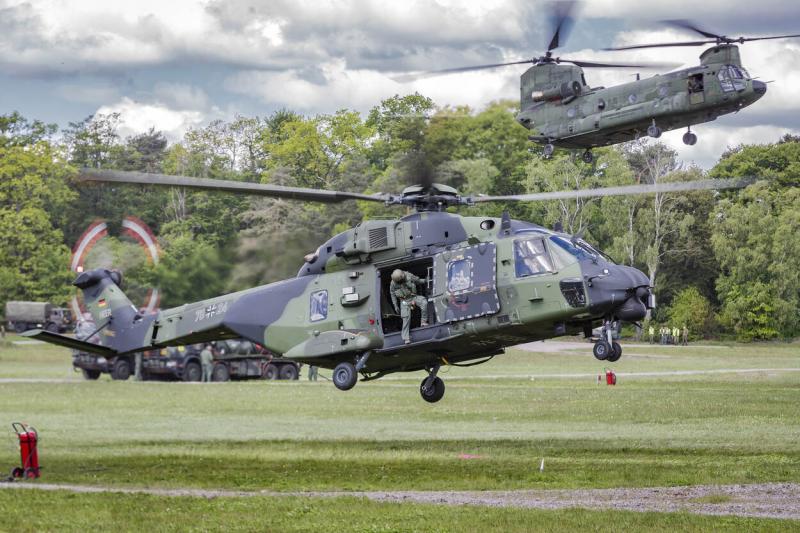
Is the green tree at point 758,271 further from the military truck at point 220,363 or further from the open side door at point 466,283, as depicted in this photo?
the open side door at point 466,283

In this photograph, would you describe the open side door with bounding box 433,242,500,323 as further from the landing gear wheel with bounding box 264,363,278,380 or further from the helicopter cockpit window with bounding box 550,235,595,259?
the landing gear wheel with bounding box 264,363,278,380

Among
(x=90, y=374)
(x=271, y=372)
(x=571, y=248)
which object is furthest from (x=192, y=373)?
(x=571, y=248)

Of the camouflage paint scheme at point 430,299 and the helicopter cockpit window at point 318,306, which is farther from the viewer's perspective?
the helicopter cockpit window at point 318,306

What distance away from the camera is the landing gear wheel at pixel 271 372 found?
191 feet

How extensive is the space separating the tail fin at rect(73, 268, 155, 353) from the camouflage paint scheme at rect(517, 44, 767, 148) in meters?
12.6

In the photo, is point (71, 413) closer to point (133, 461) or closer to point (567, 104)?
point (133, 461)

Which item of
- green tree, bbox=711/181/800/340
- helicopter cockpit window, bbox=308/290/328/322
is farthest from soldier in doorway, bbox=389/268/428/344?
green tree, bbox=711/181/800/340

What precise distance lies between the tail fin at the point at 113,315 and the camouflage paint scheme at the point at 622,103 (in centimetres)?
1261

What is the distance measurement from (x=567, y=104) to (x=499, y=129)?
296cm

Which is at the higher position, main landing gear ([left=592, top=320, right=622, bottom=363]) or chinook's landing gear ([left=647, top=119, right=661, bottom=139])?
chinook's landing gear ([left=647, top=119, right=661, bottom=139])

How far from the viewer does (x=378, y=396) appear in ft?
158

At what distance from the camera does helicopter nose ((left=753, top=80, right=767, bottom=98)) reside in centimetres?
3484

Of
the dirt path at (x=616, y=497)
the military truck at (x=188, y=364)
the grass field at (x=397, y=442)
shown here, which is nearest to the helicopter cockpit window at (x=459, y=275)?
the grass field at (x=397, y=442)

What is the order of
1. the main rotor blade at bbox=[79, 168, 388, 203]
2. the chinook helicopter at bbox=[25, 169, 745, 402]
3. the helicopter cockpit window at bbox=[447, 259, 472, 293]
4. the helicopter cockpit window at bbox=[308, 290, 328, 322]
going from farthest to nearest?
the helicopter cockpit window at bbox=[308, 290, 328, 322], the helicopter cockpit window at bbox=[447, 259, 472, 293], the chinook helicopter at bbox=[25, 169, 745, 402], the main rotor blade at bbox=[79, 168, 388, 203]
